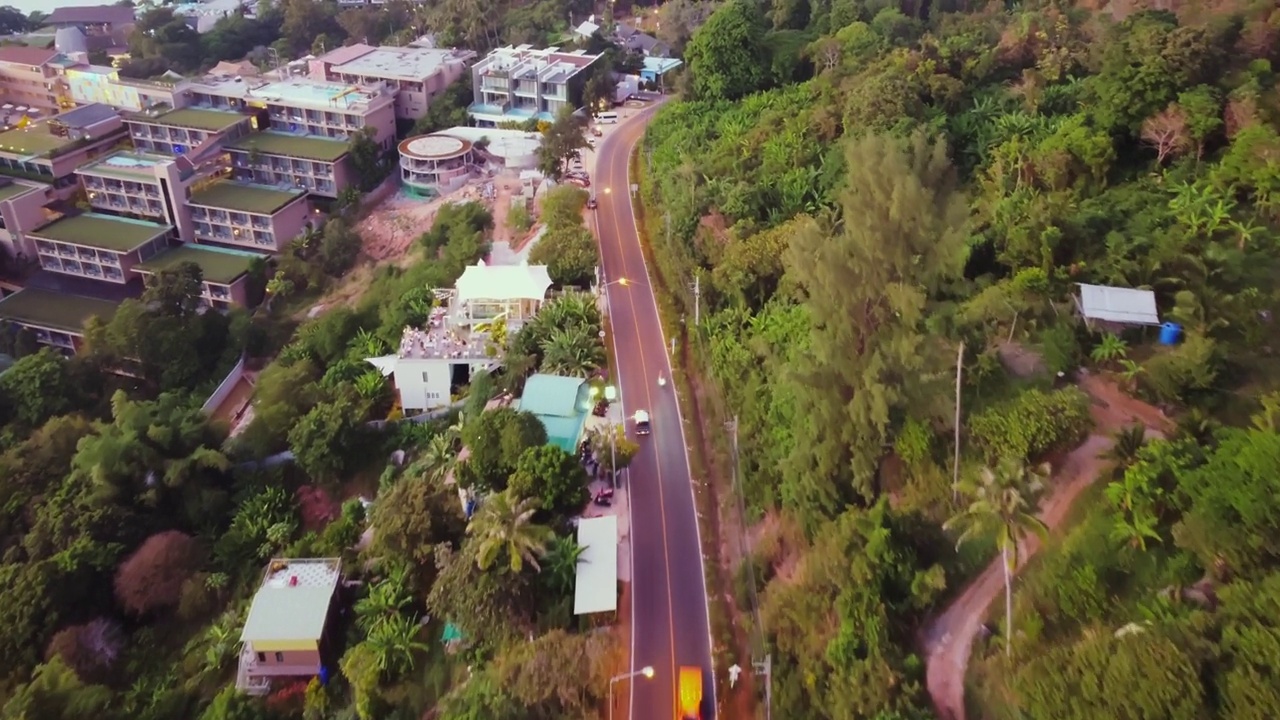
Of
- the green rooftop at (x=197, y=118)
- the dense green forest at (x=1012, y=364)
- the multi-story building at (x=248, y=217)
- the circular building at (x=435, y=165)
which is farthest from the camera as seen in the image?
the green rooftop at (x=197, y=118)

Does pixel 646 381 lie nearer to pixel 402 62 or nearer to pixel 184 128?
pixel 184 128

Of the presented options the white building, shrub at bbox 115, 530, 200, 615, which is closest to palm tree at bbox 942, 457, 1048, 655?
the white building

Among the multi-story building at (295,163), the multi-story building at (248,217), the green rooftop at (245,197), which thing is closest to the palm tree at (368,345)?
the multi-story building at (248,217)

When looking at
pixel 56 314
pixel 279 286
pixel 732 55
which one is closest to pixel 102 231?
pixel 56 314

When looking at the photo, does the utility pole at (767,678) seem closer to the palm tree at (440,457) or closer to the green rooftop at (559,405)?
the green rooftop at (559,405)

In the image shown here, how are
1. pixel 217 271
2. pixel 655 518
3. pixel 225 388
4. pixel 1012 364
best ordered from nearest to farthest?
pixel 1012 364 → pixel 655 518 → pixel 225 388 → pixel 217 271

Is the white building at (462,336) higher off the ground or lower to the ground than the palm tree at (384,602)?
higher
